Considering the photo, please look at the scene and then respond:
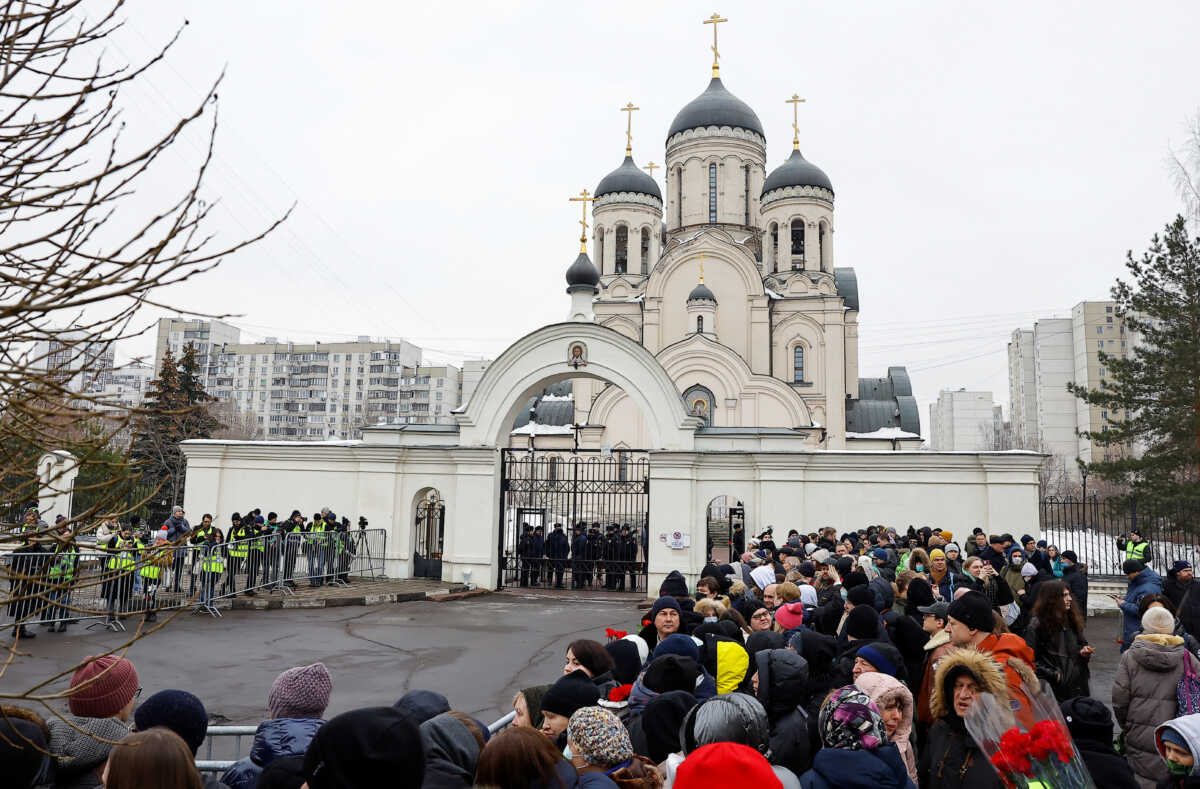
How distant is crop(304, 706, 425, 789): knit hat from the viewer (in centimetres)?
242

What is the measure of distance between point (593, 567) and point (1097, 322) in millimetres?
64399

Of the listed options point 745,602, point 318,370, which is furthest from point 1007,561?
point 318,370

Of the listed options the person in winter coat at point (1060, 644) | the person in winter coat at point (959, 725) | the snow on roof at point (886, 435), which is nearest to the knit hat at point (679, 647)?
the person in winter coat at point (959, 725)

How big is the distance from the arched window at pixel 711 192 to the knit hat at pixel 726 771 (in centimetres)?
4128

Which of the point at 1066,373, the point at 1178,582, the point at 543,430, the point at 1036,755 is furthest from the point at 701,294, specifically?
the point at 1066,373

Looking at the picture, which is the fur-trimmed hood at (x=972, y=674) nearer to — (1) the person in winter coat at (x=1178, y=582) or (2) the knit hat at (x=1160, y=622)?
(2) the knit hat at (x=1160, y=622)

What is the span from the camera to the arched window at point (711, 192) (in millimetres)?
42062

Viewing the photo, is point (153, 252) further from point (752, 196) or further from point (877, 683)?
point (752, 196)

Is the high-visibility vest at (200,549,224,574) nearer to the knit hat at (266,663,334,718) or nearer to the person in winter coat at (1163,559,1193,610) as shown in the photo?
the knit hat at (266,663,334,718)

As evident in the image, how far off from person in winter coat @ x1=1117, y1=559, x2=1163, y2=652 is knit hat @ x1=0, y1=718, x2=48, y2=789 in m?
8.30

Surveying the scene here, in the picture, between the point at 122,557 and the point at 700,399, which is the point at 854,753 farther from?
the point at 700,399

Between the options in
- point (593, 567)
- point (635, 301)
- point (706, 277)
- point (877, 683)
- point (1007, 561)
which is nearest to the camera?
point (877, 683)

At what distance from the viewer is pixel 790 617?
6.06 meters

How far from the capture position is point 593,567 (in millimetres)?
18375
